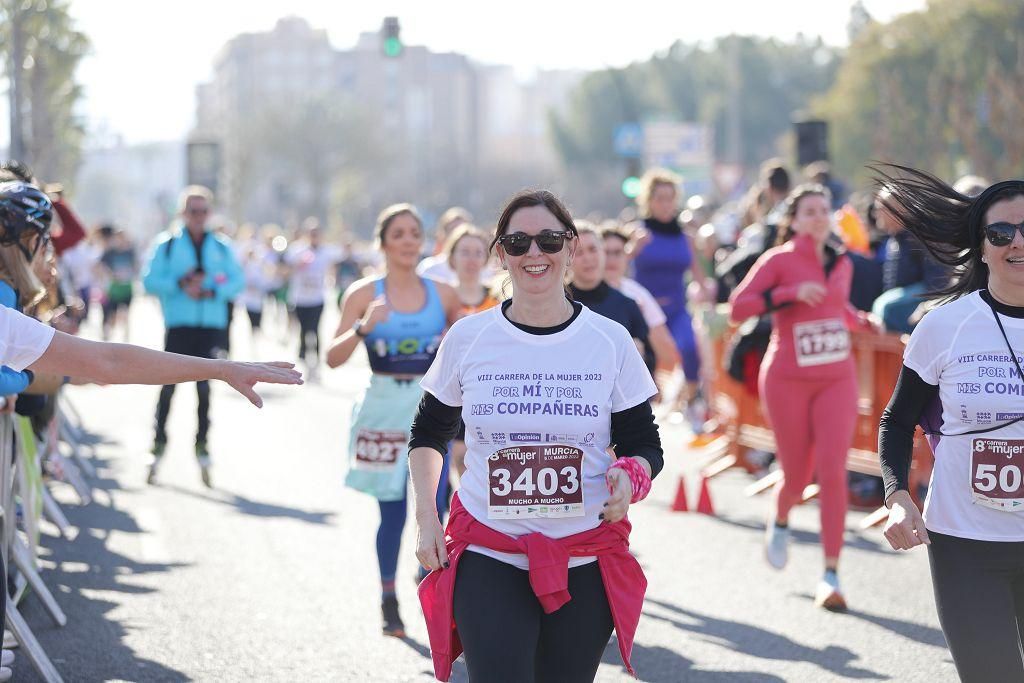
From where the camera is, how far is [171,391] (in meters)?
11.6

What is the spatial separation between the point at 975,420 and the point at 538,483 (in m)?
1.26

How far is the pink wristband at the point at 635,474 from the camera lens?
411 cm

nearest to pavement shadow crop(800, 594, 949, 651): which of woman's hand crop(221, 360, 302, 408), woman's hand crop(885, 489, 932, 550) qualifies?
woman's hand crop(885, 489, 932, 550)

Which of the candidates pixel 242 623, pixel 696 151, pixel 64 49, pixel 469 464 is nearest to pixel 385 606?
pixel 242 623

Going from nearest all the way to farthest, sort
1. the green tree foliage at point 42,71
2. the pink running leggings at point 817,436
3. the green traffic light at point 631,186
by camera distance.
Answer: the pink running leggings at point 817,436
the green tree foliage at point 42,71
the green traffic light at point 631,186

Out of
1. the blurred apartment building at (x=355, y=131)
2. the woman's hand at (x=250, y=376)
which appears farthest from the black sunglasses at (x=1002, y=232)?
the blurred apartment building at (x=355, y=131)

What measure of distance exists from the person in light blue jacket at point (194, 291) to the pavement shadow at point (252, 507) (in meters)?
0.27

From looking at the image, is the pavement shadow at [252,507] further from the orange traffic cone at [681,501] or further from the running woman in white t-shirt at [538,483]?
the running woman in white t-shirt at [538,483]

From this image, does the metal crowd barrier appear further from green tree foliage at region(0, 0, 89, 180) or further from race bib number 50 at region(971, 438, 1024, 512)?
green tree foliage at region(0, 0, 89, 180)

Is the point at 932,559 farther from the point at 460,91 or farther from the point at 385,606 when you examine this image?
the point at 460,91

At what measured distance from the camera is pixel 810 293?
7891mm

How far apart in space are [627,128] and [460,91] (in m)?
125

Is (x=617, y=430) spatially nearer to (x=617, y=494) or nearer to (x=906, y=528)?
(x=617, y=494)

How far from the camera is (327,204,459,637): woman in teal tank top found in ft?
23.6
